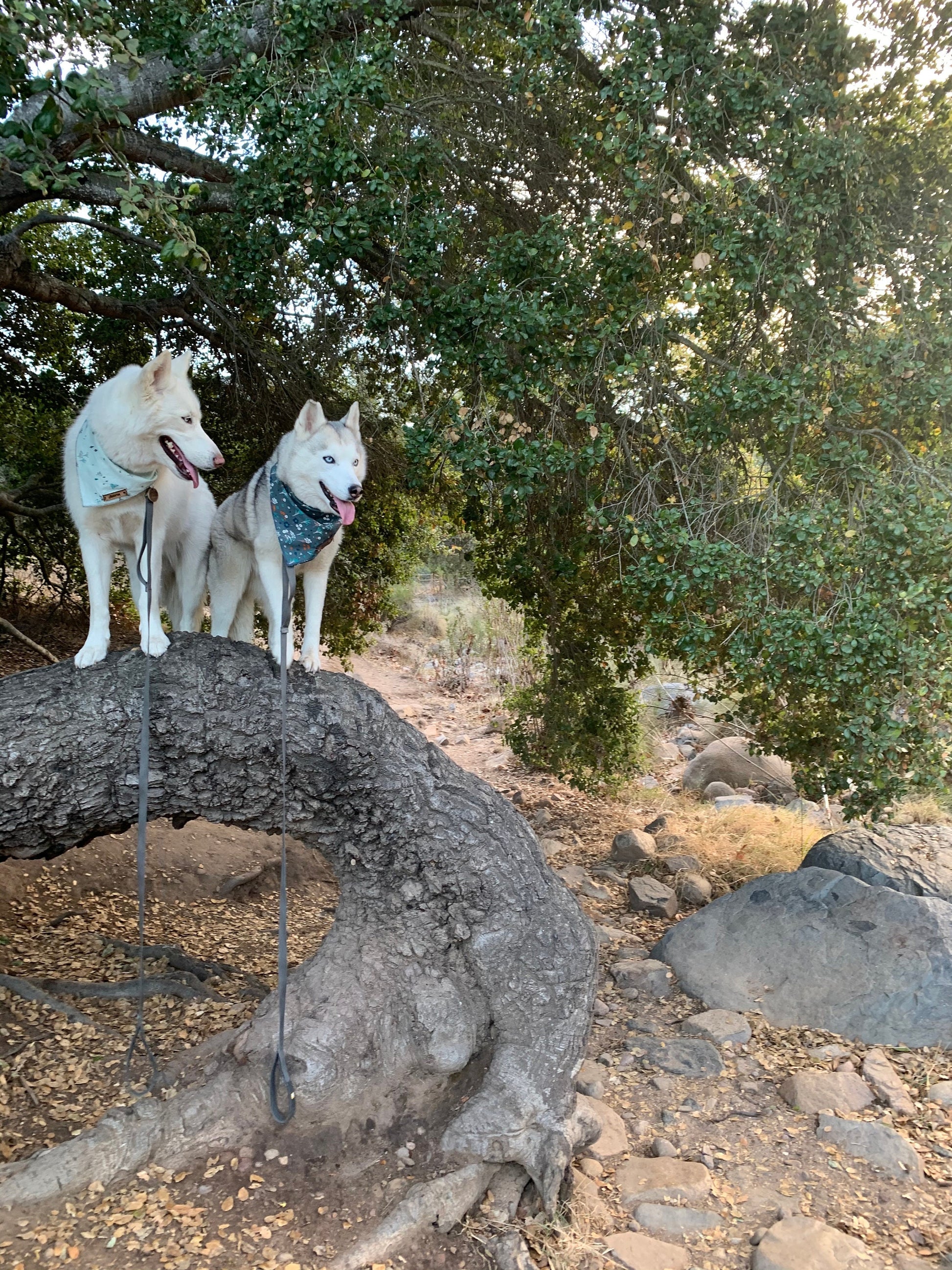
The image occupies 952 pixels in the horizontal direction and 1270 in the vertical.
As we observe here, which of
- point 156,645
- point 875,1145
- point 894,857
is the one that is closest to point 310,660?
point 156,645

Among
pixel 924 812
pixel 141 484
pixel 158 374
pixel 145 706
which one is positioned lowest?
pixel 924 812

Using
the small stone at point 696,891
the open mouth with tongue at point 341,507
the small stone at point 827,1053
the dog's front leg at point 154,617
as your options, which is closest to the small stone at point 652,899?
the small stone at point 696,891

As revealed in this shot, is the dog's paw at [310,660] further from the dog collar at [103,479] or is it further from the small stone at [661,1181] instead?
the small stone at [661,1181]

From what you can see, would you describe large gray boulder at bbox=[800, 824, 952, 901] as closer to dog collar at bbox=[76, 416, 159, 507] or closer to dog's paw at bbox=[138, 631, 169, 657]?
dog's paw at bbox=[138, 631, 169, 657]

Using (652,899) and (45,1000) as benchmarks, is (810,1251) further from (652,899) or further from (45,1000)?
(45,1000)

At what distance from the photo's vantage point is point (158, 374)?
3.17 meters

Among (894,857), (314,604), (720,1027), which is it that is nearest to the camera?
(314,604)

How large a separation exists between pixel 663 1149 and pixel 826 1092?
978mm

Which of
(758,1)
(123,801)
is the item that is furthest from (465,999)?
(758,1)

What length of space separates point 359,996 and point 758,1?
495 cm

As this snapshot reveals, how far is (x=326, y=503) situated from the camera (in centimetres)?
336

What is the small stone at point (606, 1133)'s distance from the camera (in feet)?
13.7

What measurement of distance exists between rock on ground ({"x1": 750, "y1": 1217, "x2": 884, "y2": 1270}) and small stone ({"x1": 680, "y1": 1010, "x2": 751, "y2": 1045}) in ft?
4.85

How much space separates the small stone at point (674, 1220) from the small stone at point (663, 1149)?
0.37 metres
